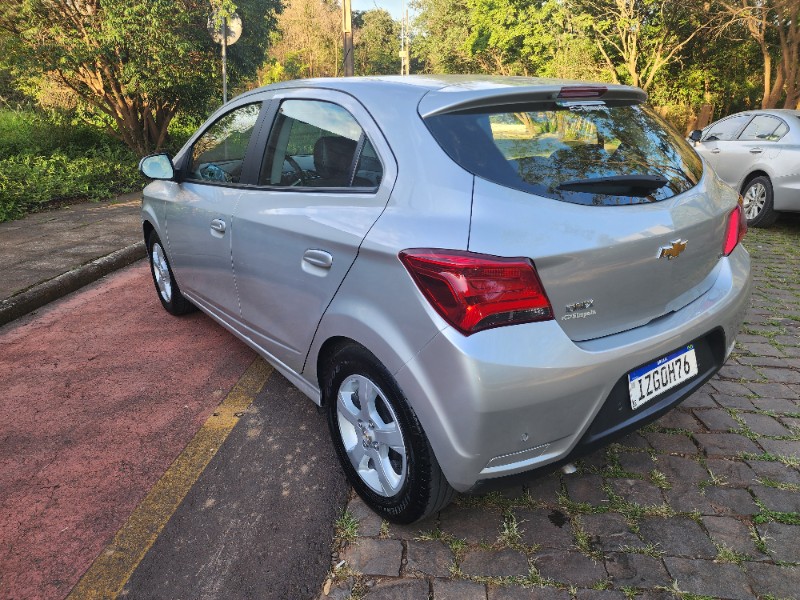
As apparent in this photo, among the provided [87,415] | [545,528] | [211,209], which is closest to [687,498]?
[545,528]

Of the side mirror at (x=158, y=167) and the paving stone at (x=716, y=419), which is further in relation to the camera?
the side mirror at (x=158, y=167)

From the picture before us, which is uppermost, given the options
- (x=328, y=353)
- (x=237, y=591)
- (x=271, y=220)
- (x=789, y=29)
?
(x=789, y=29)

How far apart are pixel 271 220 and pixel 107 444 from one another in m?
1.40

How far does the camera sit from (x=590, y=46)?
2481 cm

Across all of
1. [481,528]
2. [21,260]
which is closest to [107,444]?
[481,528]

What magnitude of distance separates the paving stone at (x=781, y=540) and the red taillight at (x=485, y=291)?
49.4 inches

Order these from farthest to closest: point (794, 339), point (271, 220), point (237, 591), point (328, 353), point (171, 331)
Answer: point (171, 331)
point (794, 339)
point (271, 220)
point (328, 353)
point (237, 591)

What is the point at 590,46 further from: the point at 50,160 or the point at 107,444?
the point at 107,444

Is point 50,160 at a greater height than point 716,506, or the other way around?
point 50,160

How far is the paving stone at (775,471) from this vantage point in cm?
251

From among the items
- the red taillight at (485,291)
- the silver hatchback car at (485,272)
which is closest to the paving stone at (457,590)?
the silver hatchback car at (485,272)

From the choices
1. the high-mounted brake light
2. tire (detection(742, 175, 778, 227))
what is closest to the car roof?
the high-mounted brake light

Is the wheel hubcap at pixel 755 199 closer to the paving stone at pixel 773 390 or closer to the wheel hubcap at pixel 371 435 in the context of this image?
the paving stone at pixel 773 390

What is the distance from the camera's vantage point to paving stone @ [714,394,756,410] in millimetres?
3123
